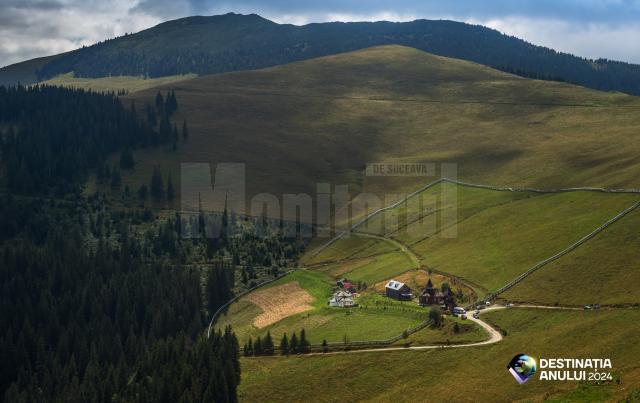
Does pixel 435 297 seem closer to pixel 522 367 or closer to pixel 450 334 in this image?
pixel 450 334

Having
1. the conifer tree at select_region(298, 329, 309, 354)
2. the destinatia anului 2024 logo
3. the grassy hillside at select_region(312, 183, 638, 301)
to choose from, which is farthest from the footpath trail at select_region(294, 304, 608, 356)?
the destinatia anului 2024 logo

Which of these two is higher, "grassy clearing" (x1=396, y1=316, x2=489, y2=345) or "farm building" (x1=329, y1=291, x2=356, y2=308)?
"grassy clearing" (x1=396, y1=316, x2=489, y2=345)

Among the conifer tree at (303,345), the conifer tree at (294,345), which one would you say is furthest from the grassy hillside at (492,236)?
the conifer tree at (294,345)

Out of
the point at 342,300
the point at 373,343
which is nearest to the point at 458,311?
the point at 373,343

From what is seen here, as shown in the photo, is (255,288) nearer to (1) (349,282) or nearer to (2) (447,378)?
(1) (349,282)

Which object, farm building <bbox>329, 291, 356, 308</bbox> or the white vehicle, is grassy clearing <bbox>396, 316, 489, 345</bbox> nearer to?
the white vehicle

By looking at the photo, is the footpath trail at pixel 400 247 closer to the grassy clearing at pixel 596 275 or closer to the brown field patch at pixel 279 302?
the brown field patch at pixel 279 302

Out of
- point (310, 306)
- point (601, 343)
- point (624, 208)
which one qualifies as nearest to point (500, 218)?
point (624, 208)
